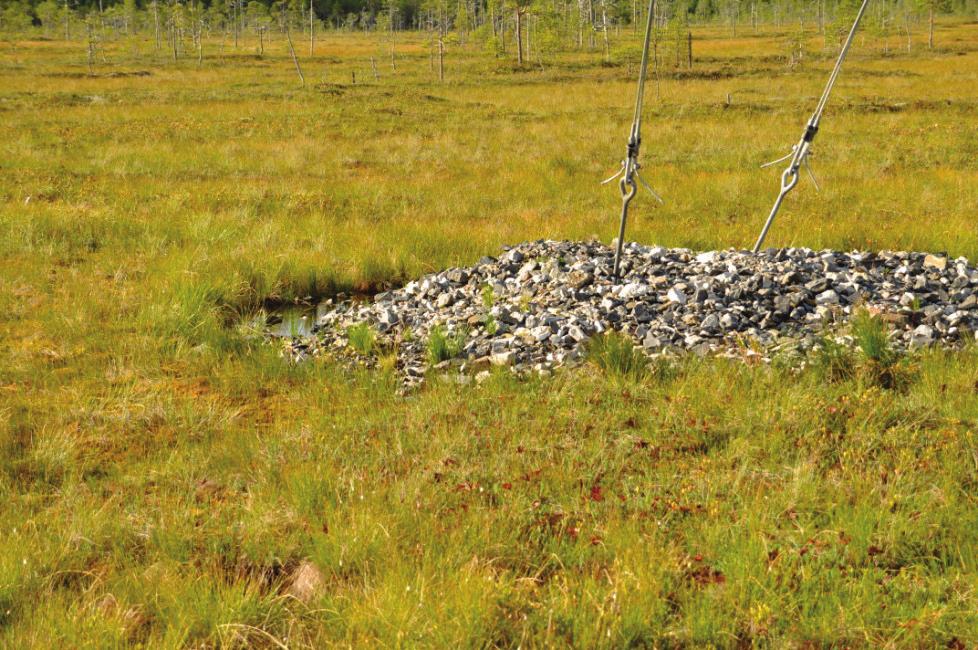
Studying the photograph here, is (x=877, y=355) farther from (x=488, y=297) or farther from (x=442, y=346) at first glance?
(x=488, y=297)

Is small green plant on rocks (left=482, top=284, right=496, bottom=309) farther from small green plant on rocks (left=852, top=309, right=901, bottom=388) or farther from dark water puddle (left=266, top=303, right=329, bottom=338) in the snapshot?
small green plant on rocks (left=852, top=309, right=901, bottom=388)

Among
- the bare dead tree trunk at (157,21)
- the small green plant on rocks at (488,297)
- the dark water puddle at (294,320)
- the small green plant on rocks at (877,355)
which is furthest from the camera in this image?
the bare dead tree trunk at (157,21)

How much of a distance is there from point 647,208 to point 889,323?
7.12 m

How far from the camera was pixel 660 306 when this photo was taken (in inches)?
276

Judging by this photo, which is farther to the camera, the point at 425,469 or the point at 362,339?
the point at 362,339

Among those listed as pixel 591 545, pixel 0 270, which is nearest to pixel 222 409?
pixel 591 545

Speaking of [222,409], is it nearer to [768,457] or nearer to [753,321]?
[768,457]

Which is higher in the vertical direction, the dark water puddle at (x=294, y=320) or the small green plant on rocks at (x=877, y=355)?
the small green plant on rocks at (x=877, y=355)

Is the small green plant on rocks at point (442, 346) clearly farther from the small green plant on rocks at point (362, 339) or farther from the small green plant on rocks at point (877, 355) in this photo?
the small green plant on rocks at point (877, 355)

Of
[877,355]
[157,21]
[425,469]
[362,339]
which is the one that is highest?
[157,21]

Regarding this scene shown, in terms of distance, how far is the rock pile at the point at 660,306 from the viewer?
6.40 meters

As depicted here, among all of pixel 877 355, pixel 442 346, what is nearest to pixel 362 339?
pixel 442 346

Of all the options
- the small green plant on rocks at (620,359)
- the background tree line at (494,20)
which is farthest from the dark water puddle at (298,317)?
the background tree line at (494,20)

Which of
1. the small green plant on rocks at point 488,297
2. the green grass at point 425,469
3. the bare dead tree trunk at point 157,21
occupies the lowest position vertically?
the green grass at point 425,469
